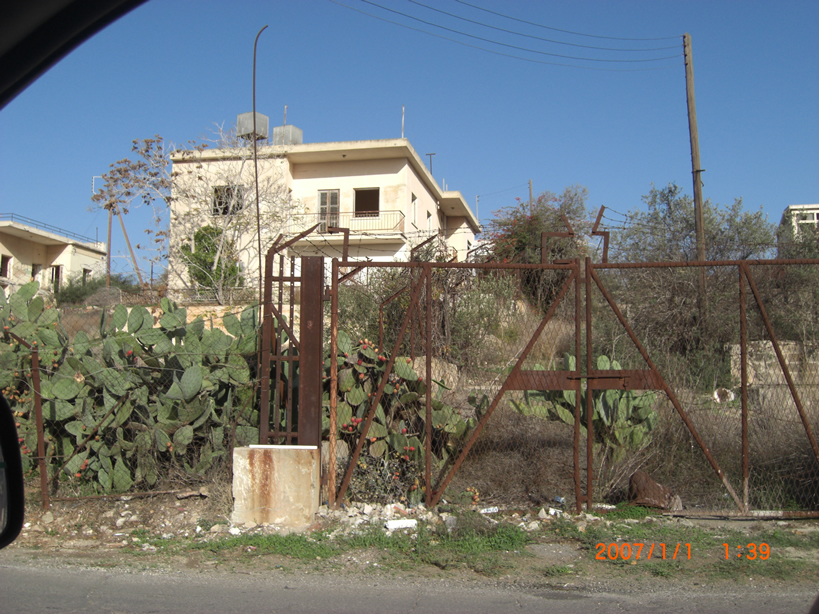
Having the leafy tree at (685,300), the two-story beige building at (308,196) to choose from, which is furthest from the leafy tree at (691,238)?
the two-story beige building at (308,196)

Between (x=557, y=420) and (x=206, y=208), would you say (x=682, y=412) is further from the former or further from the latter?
(x=206, y=208)

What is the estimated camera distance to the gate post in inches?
226

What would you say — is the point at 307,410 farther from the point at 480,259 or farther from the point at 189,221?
the point at 189,221

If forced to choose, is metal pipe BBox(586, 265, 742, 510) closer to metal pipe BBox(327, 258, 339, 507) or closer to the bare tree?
metal pipe BBox(327, 258, 339, 507)

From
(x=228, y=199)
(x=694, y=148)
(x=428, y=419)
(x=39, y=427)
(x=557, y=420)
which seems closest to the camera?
(x=428, y=419)

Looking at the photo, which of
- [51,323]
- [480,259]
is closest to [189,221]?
[480,259]

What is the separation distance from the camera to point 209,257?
858 inches

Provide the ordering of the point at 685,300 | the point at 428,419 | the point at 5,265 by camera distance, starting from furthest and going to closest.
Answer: the point at 5,265 → the point at 685,300 → the point at 428,419

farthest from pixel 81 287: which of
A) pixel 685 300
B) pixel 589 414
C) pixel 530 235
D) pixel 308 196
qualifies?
pixel 589 414

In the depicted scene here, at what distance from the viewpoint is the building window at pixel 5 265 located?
36.5 m

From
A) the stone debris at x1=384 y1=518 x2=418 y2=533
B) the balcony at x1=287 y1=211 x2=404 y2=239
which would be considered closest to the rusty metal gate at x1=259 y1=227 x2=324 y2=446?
the stone debris at x1=384 y1=518 x2=418 y2=533
